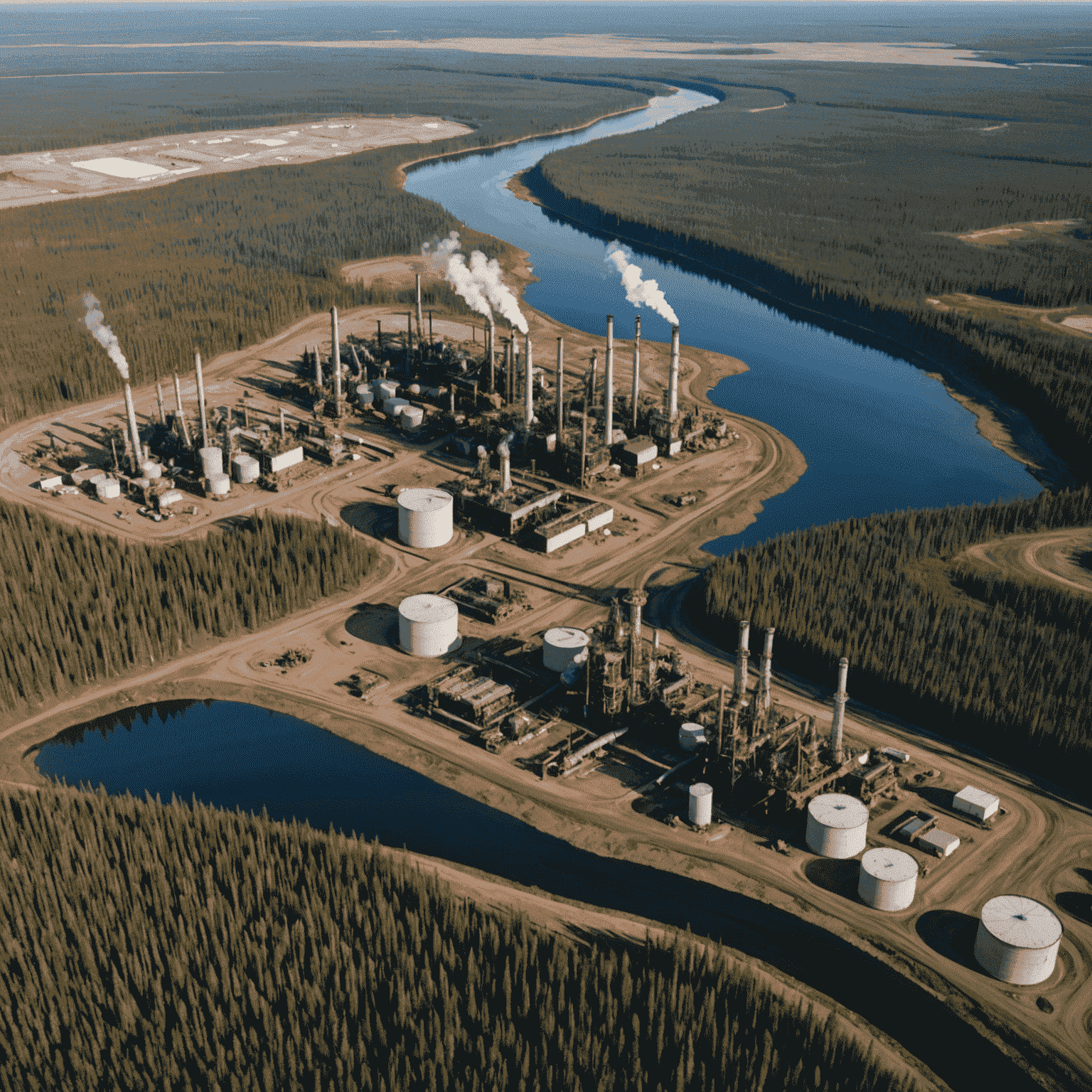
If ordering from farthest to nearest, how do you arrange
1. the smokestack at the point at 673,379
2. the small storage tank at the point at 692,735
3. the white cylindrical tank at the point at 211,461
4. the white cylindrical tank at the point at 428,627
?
1. the smokestack at the point at 673,379
2. the white cylindrical tank at the point at 211,461
3. the white cylindrical tank at the point at 428,627
4. the small storage tank at the point at 692,735

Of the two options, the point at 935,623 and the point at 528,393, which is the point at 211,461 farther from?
the point at 935,623

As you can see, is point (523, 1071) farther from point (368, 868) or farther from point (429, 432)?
point (429, 432)

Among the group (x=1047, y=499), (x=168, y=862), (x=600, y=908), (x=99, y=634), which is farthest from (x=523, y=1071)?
(x=1047, y=499)

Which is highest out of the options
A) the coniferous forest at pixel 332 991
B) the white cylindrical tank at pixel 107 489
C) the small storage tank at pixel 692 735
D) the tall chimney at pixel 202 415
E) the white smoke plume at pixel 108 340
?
the white smoke plume at pixel 108 340

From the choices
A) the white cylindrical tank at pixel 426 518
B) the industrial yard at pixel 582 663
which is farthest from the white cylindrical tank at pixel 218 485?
the white cylindrical tank at pixel 426 518

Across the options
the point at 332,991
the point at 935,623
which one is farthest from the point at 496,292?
the point at 332,991

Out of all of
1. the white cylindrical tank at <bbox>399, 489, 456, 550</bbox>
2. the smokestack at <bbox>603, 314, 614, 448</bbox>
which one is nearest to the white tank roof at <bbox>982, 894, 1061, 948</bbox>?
the white cylindrical tank at <bbox>399, 489, 456, 550</bbox>

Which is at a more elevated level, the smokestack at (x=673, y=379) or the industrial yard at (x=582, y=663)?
the smokestack at (x=673, y=379)

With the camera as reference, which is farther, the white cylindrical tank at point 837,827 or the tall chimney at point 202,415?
the tall chimney at point 202,415

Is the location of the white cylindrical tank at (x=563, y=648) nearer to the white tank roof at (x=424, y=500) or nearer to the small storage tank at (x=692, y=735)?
the small storage tank at (x=692, y=735)
